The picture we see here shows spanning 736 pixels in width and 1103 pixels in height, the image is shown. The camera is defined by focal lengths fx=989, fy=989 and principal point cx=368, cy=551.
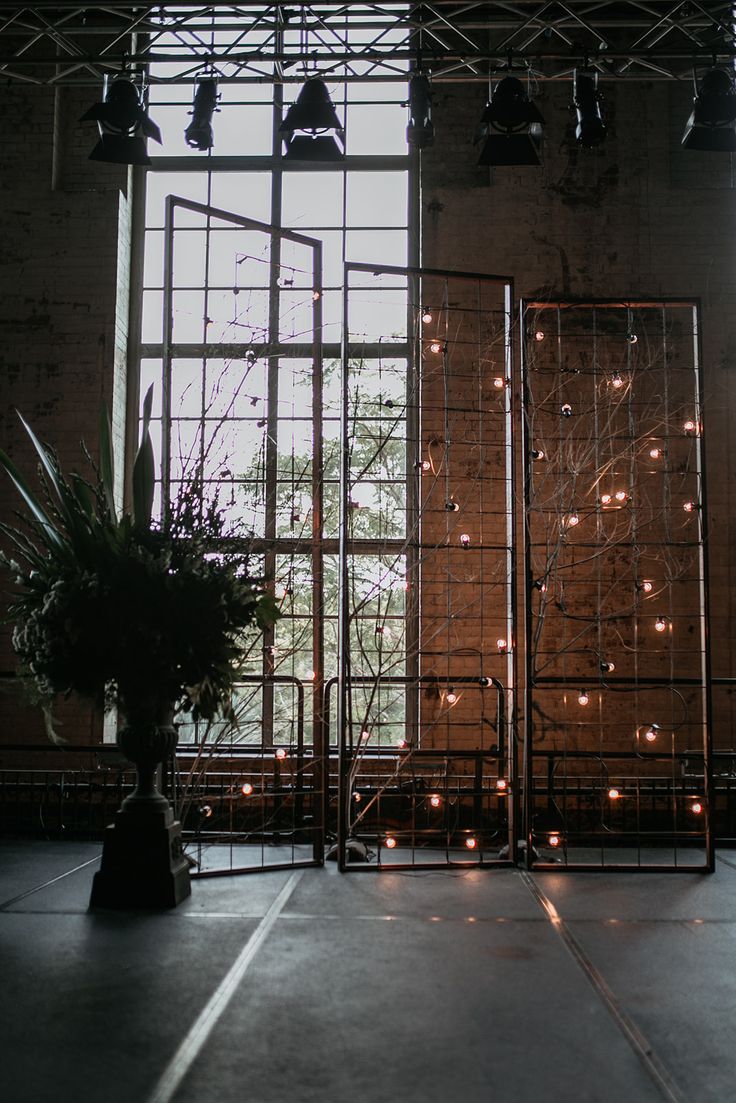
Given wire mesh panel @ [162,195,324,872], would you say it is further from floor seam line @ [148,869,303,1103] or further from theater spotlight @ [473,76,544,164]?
floor seam line @ [148,869,303,1103]

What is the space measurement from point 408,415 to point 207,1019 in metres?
5.43

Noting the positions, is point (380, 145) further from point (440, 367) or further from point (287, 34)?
point (440, 367)

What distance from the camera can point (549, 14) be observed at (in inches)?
281

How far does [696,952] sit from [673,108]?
6544mm

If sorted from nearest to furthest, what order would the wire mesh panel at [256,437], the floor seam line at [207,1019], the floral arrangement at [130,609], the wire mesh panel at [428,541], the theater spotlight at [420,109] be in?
the floor seam line at [207,1019] → the floral arrangement at [130,609] → the theater spotlight at [420,109] → the wire mesh panel at [256,437] → the wire mesh panel at [428,541]

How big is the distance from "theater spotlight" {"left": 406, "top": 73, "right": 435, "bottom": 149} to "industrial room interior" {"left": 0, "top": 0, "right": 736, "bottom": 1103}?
33 mm

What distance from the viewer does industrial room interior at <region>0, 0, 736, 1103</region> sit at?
5609mm

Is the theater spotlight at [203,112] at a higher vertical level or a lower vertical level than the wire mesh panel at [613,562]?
higher

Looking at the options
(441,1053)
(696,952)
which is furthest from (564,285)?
(441,1053)

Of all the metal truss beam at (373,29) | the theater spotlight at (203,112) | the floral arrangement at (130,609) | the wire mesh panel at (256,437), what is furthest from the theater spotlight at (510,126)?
the floral arrangement at (130,609)

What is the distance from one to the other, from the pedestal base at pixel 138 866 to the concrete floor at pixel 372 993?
0.13m

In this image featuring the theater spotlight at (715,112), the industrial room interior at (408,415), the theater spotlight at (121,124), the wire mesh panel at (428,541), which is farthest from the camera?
the wire mesh panel at (428,541)

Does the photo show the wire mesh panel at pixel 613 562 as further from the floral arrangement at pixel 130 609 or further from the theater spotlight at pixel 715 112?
the floral arrangement at pixel 130 609

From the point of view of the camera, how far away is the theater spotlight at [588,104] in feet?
21.0
